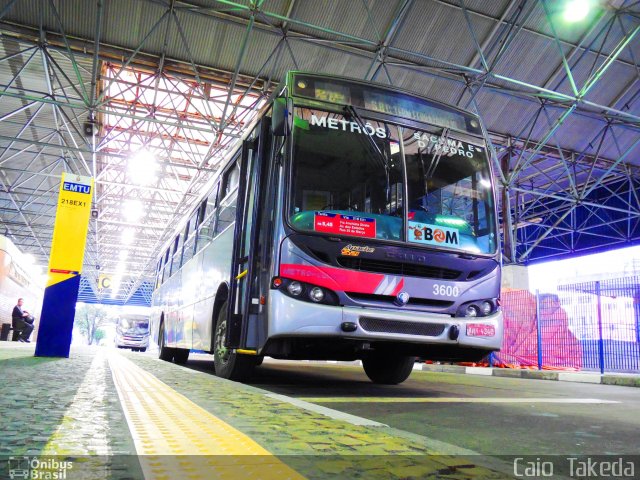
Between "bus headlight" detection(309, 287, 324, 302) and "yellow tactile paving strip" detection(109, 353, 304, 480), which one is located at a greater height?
"bus headlight" detection(309, 287, 324, 302)

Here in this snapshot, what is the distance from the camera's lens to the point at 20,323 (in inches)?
744

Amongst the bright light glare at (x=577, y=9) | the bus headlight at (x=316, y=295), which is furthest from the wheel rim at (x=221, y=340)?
the bright light glare at (x=577, y=9)

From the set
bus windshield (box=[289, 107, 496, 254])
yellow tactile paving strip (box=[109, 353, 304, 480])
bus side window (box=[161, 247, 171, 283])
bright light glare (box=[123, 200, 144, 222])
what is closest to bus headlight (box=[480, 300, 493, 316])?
bus windshield (box=[289, 107, 496, 254])

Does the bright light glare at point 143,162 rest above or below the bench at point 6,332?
above

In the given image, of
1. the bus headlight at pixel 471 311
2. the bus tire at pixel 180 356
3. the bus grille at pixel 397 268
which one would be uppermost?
the bus grille at pixel 397 268

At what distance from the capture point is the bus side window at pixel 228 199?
640cm

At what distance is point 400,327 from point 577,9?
10594 mm

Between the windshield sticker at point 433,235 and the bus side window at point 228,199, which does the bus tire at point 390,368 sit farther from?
the bus side window at point 228,199

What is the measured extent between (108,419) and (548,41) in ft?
46.1

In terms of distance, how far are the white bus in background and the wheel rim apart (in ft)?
56.6

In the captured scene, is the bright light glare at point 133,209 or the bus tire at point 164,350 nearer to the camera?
the bus tire at point 164,350

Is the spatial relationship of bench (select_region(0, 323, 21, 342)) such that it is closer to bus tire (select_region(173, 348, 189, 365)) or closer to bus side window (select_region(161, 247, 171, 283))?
bus side window (select_region(161, 247, 171, 283))

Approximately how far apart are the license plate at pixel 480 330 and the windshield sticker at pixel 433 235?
2.85 feet

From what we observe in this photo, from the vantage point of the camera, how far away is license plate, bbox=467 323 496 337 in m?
4.95
